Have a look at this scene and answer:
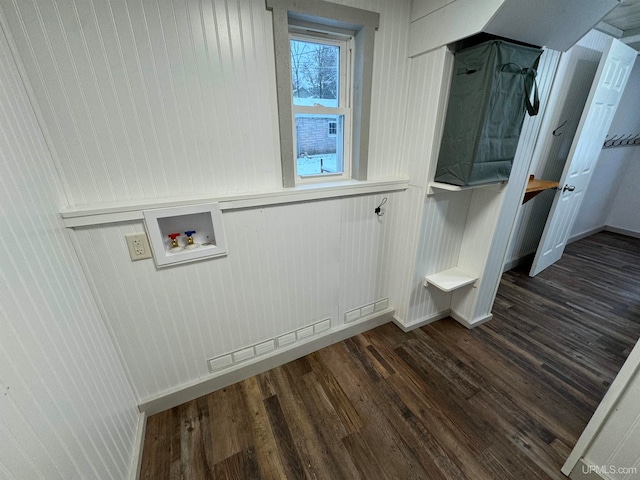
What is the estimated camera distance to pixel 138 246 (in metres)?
1.20

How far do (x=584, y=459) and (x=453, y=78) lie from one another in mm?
2021

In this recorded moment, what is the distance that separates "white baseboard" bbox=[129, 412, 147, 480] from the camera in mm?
1179

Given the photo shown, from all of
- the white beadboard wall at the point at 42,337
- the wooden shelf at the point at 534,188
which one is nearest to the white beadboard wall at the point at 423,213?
→ the wooden shelf at the point at 534,188

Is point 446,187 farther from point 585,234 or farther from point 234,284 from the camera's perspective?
point 585,234

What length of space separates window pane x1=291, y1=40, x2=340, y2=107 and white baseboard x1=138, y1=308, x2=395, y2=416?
5.33 ft

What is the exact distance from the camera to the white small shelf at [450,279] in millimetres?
1896

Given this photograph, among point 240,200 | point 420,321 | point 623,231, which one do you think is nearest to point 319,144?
point 240,200

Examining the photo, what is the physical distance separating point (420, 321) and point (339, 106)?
1810 mm

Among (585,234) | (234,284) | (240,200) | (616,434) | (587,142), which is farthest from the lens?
Result: (585,234)

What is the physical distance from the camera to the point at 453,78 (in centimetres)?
146

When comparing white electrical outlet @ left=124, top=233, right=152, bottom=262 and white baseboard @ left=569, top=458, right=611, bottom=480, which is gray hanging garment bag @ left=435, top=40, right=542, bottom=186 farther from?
white electrical outlet @ left=124, top=233, right=152, bottom=262

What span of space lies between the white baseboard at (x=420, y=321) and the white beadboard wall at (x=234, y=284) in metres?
0.55

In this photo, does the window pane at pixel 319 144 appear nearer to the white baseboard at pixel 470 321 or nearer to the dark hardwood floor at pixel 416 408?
the dark hardwood floor at pixel 416 408

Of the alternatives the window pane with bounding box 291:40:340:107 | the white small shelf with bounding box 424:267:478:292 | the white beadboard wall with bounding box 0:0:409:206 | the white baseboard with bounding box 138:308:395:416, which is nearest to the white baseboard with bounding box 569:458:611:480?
the white small shelf with bounding box 424:267:478:292
